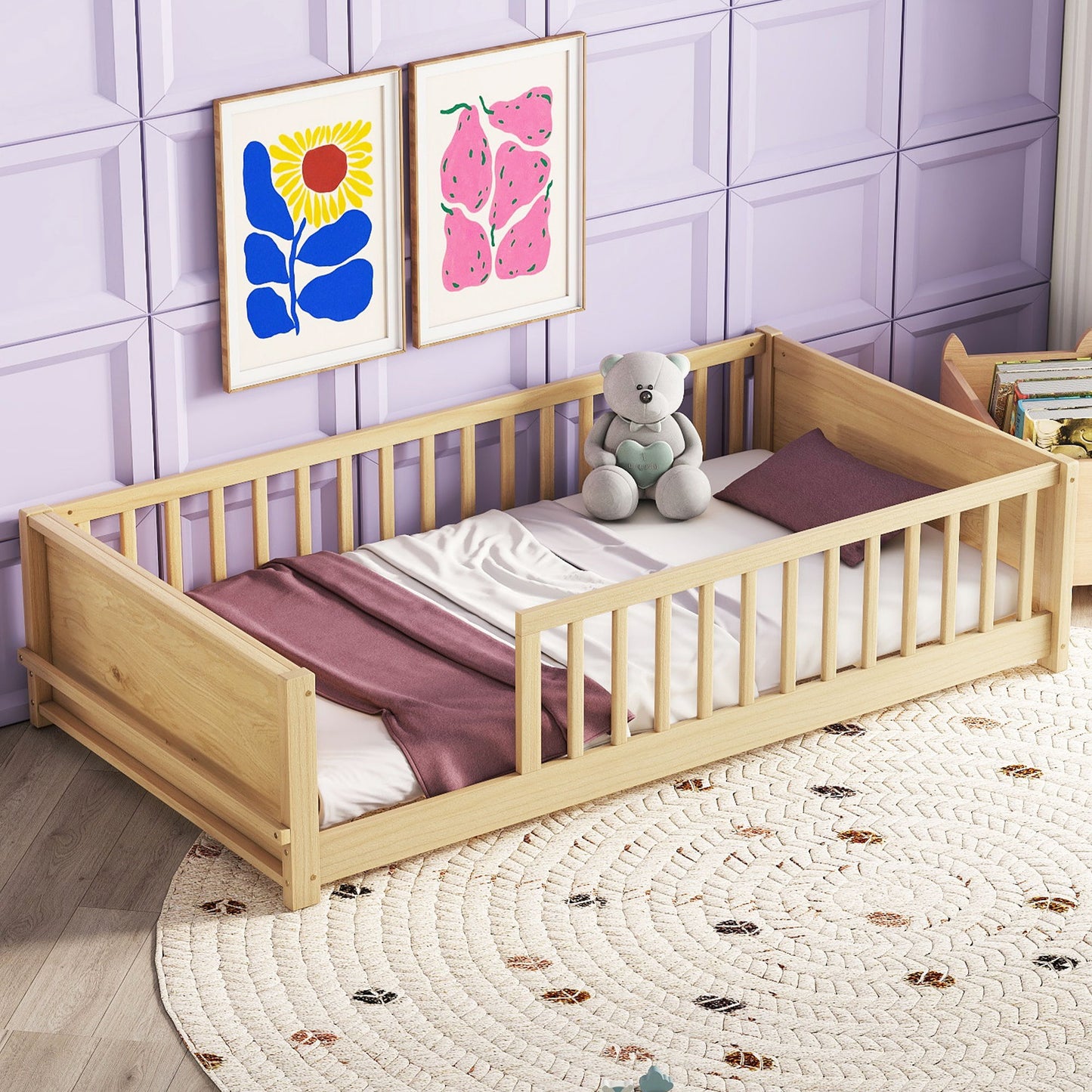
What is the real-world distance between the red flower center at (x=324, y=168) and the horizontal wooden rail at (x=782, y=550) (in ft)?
2.71

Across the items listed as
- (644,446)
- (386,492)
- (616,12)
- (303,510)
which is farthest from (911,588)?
(616,12)

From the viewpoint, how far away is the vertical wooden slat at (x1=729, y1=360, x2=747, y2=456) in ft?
12.8

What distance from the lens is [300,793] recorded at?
269 centimetres

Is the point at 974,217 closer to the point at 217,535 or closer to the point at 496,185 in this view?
the point at 496,185

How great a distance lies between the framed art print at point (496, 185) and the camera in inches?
133

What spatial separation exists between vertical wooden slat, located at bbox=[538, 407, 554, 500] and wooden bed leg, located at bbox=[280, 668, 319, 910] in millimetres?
1135

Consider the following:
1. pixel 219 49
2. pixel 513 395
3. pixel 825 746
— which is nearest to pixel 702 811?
pixel 825 746

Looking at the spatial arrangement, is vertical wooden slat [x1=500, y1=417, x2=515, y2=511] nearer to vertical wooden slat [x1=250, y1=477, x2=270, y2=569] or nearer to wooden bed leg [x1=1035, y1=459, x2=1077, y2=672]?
vertical wooden slat [x1=250, y1=477, x2=270, y2=569]

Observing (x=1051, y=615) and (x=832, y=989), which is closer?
(x=832, y=989)

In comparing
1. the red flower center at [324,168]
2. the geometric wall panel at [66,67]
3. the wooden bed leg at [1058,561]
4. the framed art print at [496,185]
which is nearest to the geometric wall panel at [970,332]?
the wooden bed leg at [1058,561]

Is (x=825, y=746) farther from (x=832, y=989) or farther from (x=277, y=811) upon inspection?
(x=277, y=811)

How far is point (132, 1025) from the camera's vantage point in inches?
100

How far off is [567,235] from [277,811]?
4.40 feet

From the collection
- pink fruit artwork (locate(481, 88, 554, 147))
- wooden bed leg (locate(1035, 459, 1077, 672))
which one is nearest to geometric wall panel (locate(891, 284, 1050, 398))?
wooden bed leg (locate(1035, 459, 1077, 672))
